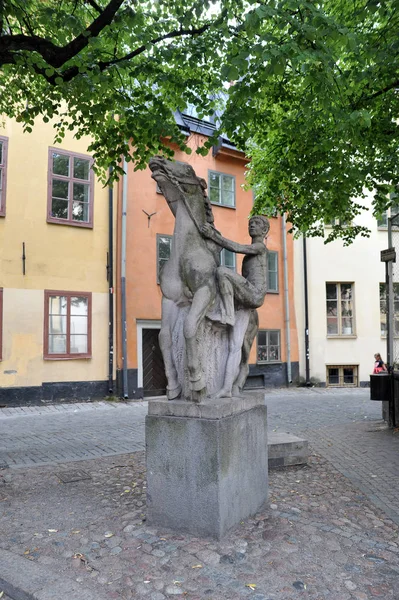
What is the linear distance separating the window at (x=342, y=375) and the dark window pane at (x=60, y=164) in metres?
11.4

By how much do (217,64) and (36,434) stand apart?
21.3 feet

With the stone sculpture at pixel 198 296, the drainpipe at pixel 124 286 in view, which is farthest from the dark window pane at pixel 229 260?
the stone sculpture at pixel 198 296

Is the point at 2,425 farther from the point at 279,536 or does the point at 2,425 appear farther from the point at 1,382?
the point at 279,536

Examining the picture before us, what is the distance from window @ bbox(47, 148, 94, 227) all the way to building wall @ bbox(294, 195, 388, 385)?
8276 mm

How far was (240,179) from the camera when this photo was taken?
1758cm

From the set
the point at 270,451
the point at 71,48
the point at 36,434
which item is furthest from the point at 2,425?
the point at 71,48

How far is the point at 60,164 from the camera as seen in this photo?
13.6 meters

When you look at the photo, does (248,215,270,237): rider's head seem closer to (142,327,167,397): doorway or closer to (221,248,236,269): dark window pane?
(142,327,167,397): doorway

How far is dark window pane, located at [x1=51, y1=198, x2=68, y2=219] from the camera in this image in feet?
43.8

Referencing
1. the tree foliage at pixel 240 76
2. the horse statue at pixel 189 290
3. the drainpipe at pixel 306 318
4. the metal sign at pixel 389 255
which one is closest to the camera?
the horse statue at pixel 189 290

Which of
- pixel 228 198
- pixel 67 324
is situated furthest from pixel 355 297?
pixel 67 324

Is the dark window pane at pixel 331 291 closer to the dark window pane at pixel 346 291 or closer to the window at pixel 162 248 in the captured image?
the dark window pane at pixel 346 291

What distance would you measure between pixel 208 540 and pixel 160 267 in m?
12.3

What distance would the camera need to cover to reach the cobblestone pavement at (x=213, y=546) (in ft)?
9.55
